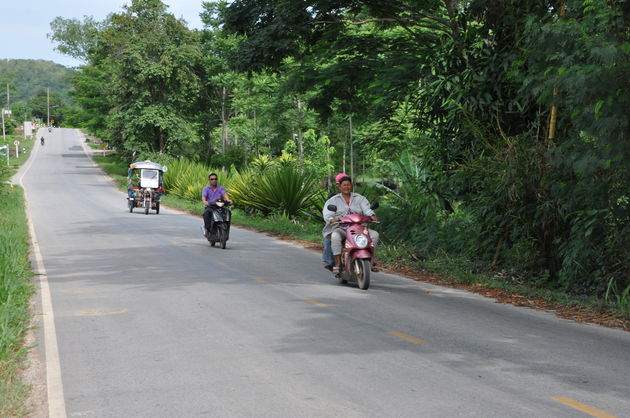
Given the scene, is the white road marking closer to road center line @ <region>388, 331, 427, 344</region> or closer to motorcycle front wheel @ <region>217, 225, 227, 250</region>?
road center line @ <region>388, 331, 427, 344</region>

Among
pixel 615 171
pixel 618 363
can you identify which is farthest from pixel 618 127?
pixel 618 363

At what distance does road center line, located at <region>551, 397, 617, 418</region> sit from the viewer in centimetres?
503

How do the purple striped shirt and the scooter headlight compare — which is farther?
the purple striped shirt

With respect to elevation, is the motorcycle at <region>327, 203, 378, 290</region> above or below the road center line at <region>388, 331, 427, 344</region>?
above

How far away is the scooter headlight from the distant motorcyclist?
0.36m

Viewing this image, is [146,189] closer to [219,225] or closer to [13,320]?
[219,225]

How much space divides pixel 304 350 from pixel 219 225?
1117 cm

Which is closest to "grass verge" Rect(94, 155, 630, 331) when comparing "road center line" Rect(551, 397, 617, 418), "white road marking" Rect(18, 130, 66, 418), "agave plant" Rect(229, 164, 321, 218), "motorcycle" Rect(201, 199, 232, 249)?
"motorcycle" Rect(201, 199, 232, 249)

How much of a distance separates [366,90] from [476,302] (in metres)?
9.05

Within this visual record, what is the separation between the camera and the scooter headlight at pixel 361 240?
11496 millimetres

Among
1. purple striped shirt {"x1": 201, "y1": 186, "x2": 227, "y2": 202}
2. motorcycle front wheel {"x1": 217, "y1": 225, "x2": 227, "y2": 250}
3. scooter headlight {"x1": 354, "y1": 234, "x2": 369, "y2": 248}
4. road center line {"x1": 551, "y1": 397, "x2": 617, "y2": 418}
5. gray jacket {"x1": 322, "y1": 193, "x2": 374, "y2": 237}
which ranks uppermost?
gray jacket {"x1": 322, "y1": 193, "x2": 374, "y2": 237}

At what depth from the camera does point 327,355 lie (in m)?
6.91

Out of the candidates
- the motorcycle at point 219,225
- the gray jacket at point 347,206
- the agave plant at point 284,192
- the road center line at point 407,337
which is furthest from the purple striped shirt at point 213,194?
the road center line at point 407,337

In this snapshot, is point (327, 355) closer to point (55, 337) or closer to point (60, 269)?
point (55, 337)
